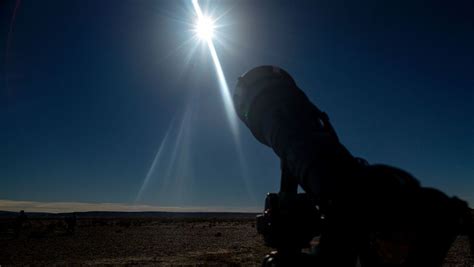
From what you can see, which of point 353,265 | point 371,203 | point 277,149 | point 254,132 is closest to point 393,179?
point 371,203

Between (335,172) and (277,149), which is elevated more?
(277,149)

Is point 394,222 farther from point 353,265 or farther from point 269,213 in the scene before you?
point 269,213

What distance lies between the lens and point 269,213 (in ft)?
14.9

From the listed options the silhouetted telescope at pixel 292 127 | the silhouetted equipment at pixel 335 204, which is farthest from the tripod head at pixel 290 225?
the silhouetted telescope at pixel 292 127

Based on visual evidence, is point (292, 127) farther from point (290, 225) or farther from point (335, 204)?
point (335, 204)

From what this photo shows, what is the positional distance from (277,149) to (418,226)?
2092 millimetres

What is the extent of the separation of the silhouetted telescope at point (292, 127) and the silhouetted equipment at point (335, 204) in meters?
0.01

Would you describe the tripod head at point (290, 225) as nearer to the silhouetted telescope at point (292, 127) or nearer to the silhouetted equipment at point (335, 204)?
the silhouetted equipment at point (335, 204)

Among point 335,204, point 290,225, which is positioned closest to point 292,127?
point 290,225

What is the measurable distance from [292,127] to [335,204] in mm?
1283

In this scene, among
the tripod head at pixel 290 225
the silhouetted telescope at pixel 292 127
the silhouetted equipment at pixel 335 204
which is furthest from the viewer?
the tripod head at pixel 290 225

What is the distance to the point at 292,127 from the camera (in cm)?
435

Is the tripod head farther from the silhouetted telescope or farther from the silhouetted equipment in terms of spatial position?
the silhouetted telescope

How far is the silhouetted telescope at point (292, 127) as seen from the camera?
12.0 ft
